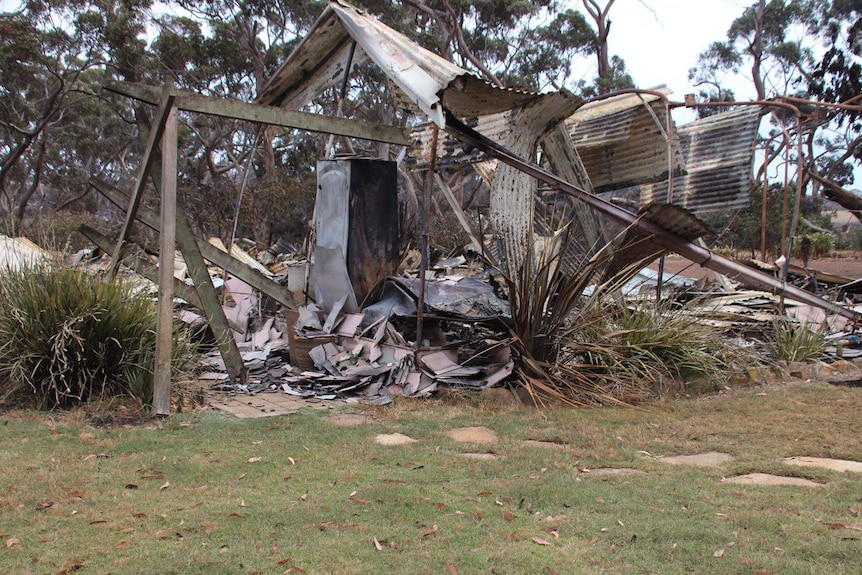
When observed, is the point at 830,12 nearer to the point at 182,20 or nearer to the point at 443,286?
the point at 182,20

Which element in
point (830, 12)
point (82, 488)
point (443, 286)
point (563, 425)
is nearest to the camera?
point (82, 488)

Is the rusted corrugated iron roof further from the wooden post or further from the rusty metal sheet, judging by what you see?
the wooden post

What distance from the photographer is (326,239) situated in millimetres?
8492

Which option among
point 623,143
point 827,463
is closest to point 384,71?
point 623,143

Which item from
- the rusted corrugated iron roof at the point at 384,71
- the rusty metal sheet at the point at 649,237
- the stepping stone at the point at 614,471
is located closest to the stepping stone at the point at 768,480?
the stepping stone at the point at 614,471

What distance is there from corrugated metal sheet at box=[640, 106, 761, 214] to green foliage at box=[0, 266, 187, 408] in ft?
24.2

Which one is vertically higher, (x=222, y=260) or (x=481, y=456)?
(x=222, y=260)

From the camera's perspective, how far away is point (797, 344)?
26.0 feet

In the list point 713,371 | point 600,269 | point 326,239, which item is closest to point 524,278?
point 600,269

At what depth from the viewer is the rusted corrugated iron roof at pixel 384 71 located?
5738mm

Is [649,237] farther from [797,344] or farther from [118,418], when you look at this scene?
[118,418]

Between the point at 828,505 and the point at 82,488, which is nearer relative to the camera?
the point at 828,505

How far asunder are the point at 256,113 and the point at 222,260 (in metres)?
1.93

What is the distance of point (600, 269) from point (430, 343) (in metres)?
1.84
